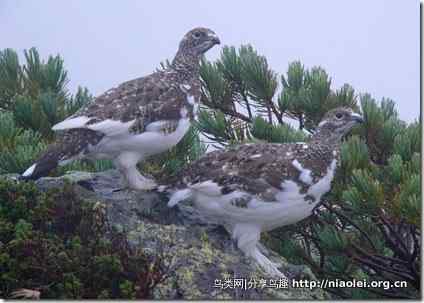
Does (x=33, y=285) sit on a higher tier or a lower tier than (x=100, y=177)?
lower

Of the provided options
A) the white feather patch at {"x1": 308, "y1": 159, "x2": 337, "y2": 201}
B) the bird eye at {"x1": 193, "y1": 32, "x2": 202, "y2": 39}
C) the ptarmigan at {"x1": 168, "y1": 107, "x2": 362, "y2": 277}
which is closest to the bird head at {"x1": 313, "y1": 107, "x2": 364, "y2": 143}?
the ptarmigan at {"x1": 168, "y1": 107, "x2": 362, "y2": 277}

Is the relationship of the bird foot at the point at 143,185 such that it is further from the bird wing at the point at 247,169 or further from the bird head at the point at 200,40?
the bird head at the point at 200,40

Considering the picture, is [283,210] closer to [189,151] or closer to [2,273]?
[189,151]

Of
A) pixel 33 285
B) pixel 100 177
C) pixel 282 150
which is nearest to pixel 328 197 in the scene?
pixel 282 150

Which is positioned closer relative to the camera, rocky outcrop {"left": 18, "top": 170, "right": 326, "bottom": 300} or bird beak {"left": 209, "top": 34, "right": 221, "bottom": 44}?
rocky outcrop {"left": 18, "top": 170, "right": 326, "bottom": 300}

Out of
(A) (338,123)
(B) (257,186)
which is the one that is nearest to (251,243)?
(B) (257,186)

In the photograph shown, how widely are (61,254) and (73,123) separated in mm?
774

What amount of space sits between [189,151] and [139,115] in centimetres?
75

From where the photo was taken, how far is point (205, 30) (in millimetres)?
4980

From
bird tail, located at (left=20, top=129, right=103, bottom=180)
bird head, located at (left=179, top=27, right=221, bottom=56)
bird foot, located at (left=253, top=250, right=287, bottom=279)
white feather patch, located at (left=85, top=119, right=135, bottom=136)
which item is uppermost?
bird head, located at (left=179, top=27, right=221, bottom=56)

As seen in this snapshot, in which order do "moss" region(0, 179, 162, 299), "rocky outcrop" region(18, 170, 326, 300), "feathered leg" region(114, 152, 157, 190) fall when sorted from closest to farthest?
1. "moss" region(0, 179, 162, 299)
2. "rocky outcrop" region(18, 170, 326, 300)
3. "feathered leg" region(114, 152, 157, 190)

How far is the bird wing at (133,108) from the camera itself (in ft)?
14.8

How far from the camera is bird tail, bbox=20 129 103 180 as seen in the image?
4.43m

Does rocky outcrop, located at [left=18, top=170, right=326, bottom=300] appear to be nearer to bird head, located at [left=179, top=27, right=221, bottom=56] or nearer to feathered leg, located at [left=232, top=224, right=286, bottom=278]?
feathered leg, located at [left=232, top=224, right=286, bottom=278]
